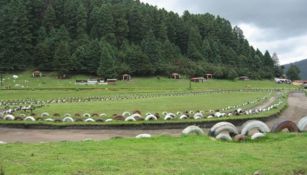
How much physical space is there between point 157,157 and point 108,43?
10356cm

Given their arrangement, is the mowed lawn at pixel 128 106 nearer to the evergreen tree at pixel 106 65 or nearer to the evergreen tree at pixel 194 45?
the evergreen tree at pixel 106 65

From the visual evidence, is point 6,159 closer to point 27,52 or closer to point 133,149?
point 133,149

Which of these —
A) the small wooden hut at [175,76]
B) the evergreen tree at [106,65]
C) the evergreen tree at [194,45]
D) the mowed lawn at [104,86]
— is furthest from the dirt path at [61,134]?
the evergreen tree at [194,45]

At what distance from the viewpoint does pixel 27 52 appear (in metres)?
109

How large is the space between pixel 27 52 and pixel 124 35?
29.4 metres

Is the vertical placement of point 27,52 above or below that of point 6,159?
above

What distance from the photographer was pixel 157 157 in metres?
12.3

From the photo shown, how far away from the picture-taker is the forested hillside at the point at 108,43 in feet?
344

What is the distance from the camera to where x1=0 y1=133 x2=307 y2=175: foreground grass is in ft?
34.8

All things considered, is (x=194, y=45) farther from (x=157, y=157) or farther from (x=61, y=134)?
(x=157, y=157)

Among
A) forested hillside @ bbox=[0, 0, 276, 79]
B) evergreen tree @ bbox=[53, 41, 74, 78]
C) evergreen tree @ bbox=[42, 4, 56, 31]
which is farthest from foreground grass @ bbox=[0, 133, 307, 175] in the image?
evergreen tree @ bbox=[42, 4, 56, 31]

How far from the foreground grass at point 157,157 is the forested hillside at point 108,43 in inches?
3366

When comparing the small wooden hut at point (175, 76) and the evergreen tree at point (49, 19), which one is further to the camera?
the evergreen tree at point (49, 19)

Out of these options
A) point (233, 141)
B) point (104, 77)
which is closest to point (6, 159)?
point (233, 141)
